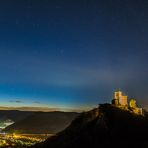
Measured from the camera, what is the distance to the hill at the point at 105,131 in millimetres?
114675

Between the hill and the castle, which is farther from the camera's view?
the castle

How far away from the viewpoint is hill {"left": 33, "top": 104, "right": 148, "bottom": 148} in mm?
114675

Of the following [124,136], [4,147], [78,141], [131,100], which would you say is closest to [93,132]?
[78,141]

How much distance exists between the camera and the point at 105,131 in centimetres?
12725

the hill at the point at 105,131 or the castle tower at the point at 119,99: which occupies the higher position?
the castle tower at the point at 119,99

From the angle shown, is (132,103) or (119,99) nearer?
(119,99)

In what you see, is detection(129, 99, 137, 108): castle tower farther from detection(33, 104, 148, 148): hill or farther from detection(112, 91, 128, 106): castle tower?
detection(33, 104, 148, 148): hill

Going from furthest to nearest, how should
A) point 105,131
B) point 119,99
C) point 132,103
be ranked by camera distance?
point 132,103 → point 119,99 → point 105,131

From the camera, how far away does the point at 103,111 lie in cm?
14762

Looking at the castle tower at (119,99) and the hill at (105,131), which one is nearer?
the hill at (105,131)

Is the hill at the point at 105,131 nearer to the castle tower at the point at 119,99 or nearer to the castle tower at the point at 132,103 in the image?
the castle tower at the point at 119,99

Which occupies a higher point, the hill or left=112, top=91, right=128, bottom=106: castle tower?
left=112, top=91, right=128, bottom=106: castle tower

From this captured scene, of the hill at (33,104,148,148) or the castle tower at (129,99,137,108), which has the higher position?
the castle tower at (129,99,137,108)

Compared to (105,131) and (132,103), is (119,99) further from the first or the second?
(105,131)
